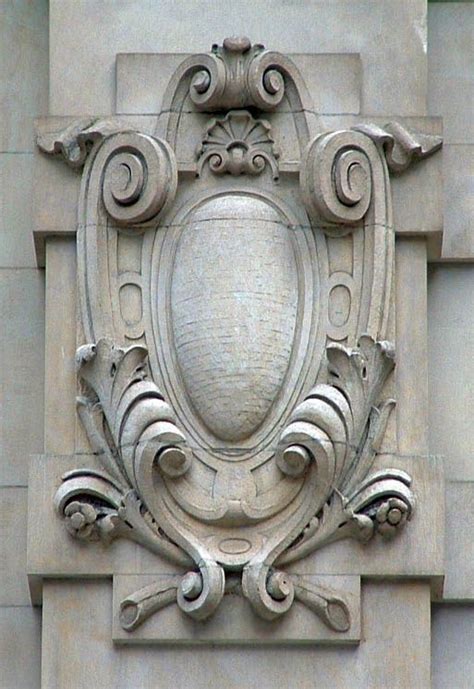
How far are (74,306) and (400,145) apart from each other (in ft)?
5.99

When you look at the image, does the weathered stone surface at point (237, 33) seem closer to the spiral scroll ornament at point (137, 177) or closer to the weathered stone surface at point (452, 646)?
the spiral scroll ornament at point (137, 177)

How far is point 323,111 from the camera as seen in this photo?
1647cm

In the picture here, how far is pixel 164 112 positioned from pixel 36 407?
1641 millimetres

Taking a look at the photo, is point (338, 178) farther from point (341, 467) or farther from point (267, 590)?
point (267, 590)

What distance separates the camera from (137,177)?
1623 cm

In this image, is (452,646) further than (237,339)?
Yes

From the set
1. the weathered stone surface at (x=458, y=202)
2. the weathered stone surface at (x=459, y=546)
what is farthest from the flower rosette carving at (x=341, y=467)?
the weathered stone surface at (x=458, y=202)

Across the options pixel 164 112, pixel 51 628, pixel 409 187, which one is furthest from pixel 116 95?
pixel 51 628

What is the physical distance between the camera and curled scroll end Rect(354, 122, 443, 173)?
16344 millimetres

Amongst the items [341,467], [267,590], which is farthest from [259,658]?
[341,467]

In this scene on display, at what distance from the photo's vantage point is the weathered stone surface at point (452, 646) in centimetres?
1619

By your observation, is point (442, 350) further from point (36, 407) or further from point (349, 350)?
point (36, 407)

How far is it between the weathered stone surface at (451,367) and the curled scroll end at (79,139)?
1816mm

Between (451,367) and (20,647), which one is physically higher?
(451,367)
